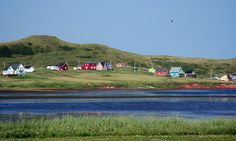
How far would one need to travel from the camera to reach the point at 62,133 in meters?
34.3

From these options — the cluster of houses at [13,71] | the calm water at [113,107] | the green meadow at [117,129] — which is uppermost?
the cluster of houses at [13,71]

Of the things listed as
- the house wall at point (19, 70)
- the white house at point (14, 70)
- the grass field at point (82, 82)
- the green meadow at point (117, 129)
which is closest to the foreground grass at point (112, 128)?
the green meadow at point (117, 129)

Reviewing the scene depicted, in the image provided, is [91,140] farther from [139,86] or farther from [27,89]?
[139,86]

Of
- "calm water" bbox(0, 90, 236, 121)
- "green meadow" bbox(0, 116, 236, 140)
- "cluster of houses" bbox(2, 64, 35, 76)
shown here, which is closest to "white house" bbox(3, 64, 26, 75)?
"cluster of houses" bbox(2, 64, 35, 76)

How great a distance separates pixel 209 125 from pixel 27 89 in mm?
90612

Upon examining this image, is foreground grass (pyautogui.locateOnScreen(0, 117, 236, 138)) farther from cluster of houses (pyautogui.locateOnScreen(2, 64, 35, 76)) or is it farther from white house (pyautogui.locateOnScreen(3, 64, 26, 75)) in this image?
white house (pyautogui.locateOnScreen(3, 64, 26, 75))

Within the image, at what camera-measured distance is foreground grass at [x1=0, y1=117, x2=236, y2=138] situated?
112 feet

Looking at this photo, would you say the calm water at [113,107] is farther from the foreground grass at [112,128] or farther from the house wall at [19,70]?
the house wall at [19,70]

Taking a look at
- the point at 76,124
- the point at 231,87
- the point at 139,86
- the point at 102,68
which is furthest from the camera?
the point at 102,68

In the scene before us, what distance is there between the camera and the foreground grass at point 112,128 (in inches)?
1345

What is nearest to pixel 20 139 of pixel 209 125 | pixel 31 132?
pixel 31 132

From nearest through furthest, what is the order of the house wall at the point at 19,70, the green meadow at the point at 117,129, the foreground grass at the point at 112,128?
the green meadow at the point at 117,129
the foreground grass at the point at 112,128
the house wall at the point at 19,70

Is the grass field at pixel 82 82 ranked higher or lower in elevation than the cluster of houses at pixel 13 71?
lower

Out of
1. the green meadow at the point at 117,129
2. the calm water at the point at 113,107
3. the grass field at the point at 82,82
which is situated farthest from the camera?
the grass field at the point at 82,82
